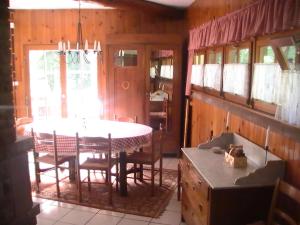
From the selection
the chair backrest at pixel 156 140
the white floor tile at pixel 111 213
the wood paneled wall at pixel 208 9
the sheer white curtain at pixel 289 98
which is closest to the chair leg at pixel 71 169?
the white floor tile at pixel 111 213

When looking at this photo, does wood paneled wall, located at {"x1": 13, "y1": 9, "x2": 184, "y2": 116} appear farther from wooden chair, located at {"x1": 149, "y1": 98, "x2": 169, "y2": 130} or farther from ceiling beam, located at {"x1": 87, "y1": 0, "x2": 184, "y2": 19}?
wooden chair, located at {"x1": 149, "y1": 98, "x2": 169, "y2": 130}

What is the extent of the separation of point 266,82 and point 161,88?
2.87 meters

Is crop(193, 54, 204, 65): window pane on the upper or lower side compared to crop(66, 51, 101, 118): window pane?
upper

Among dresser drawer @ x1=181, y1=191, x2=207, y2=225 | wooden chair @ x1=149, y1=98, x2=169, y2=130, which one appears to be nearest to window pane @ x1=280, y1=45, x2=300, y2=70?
dresser drawer @ x1=181, y1=191, x2=207, y2=225

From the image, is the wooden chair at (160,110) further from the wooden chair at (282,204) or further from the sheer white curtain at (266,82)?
the wooden chair at (282,204)

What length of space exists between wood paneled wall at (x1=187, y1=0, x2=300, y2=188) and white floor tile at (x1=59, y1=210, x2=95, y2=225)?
1698mm

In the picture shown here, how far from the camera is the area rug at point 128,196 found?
329 centimetres

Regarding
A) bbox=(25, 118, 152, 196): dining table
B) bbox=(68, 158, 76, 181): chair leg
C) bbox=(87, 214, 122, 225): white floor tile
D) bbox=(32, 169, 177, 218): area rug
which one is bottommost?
bbox=(87, 214, 122, 225): white floor tile

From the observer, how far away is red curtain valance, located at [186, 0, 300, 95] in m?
1.88

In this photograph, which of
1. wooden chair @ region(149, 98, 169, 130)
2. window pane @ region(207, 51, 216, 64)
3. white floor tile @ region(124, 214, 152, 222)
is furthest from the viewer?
wooden chair @ region(149, 98, 169, 130)

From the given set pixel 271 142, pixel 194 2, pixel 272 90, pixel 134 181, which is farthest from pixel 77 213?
pixel 194 2

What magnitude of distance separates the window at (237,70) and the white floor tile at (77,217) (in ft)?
6.34

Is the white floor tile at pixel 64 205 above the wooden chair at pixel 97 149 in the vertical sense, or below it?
below

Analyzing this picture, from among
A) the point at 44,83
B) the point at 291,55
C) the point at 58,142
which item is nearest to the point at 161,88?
→ the point at 58,142
